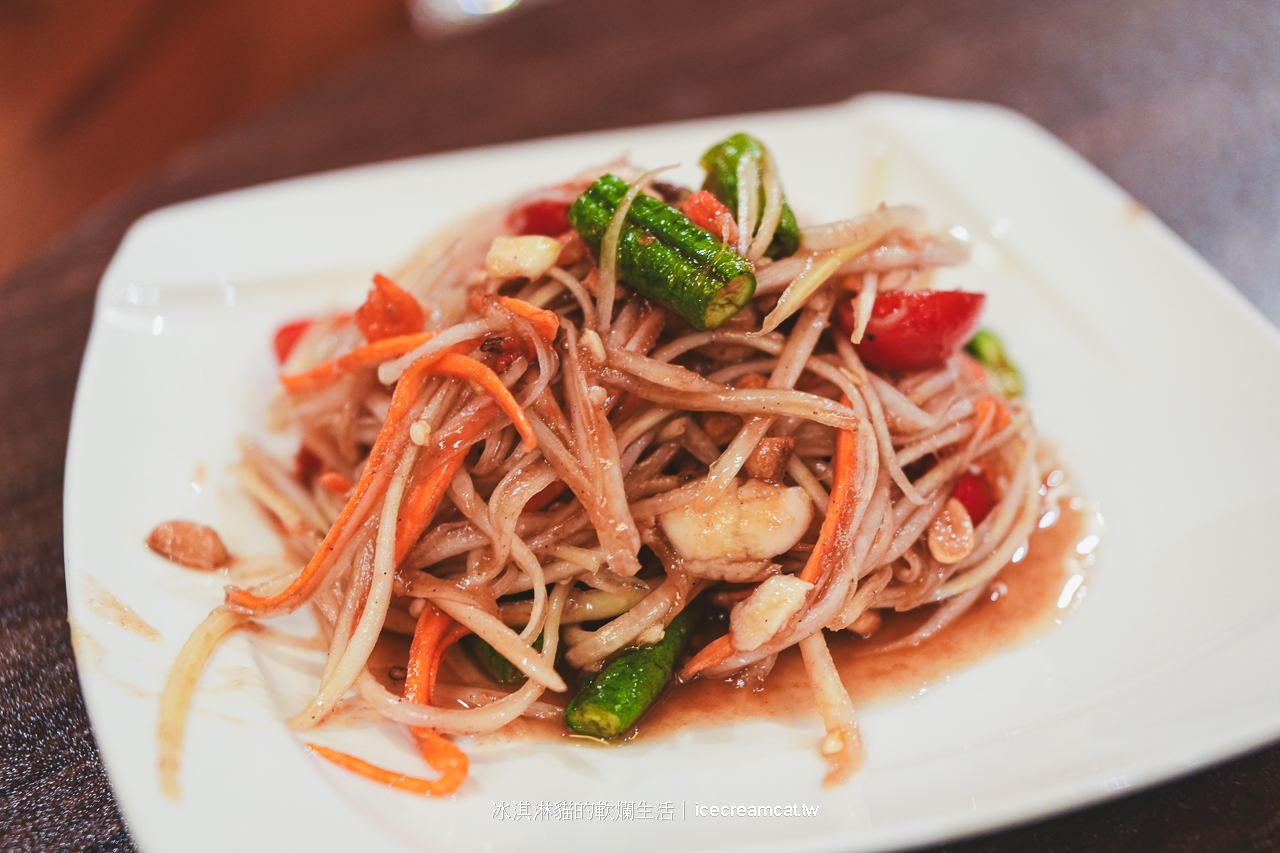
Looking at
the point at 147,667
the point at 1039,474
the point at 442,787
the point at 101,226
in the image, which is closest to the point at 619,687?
the point at 442,787

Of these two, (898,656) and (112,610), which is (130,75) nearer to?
(112,610)

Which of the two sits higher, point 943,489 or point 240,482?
point 240,482

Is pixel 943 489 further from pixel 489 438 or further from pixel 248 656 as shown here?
pixel 248 656

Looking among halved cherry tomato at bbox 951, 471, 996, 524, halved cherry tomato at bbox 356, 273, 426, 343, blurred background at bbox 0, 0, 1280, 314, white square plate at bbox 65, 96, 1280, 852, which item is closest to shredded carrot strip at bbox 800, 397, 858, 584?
white square plate at bbox 65, 96, 1280, 852

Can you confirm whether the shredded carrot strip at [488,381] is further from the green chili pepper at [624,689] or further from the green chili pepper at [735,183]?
the green chili pepper at [735,183]

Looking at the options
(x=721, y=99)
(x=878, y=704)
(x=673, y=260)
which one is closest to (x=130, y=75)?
(x=721, y=99)

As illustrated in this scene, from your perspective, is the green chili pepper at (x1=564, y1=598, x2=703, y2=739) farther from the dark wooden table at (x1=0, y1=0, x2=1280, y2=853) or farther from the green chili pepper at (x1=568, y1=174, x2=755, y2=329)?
the dark wooden table at (x1=0, y1=0, x2=1280, y2=853)
